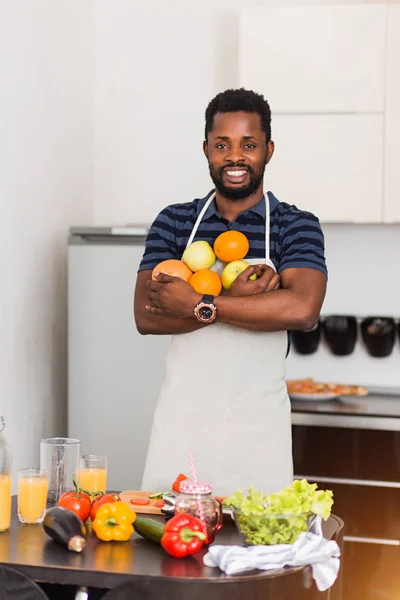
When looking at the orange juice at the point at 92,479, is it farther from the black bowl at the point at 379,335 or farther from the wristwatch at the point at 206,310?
the black bowl at the point at 379,335

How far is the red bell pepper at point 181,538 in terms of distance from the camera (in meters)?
1.59

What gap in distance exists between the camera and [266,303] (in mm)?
2211

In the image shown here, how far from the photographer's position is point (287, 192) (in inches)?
144

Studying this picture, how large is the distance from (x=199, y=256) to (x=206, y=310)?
0.17 m

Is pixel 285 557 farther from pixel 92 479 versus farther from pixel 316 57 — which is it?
pixel 316 57

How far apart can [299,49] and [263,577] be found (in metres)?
2.56

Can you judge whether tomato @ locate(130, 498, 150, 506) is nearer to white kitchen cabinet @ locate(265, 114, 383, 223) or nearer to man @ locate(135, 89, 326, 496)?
man @ locate(135, 89, 326, 496)

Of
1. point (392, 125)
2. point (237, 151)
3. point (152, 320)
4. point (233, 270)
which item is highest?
point (392, 125)

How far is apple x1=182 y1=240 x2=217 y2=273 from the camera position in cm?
232

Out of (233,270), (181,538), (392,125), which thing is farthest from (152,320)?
(392,125)

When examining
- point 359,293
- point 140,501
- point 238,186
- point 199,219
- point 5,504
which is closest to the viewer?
point 5,504

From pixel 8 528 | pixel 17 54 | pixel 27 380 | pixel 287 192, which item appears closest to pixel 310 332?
pixel 287 192

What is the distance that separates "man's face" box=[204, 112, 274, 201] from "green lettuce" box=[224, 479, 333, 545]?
2.97 feet

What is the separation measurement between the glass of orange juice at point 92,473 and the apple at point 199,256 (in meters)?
0.59
